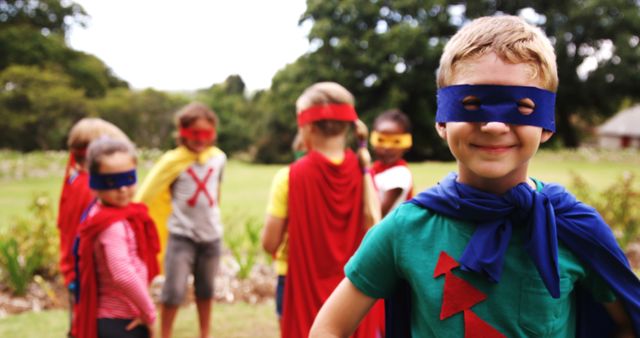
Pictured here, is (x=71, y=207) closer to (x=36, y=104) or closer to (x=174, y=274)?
(x=174, y=274)

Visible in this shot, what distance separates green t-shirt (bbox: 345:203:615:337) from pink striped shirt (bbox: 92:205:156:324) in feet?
5.03

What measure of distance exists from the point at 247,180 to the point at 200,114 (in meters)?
12.9

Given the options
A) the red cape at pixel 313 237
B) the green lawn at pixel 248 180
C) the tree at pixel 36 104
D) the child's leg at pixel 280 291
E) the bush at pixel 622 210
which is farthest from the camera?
the tree at pixel 36 104

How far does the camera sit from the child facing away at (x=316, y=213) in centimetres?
286

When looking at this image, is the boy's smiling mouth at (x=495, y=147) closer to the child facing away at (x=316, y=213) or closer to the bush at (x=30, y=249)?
the child facing away at (x=316, y=213)

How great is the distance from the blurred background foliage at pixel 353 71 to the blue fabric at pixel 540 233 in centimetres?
2641

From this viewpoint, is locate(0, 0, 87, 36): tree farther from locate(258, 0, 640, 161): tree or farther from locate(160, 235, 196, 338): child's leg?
locate(160, 235, 196, 338): child's leg

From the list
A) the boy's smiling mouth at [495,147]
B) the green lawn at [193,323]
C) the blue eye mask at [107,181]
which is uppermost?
the boy's smiling mouth at [495,147]

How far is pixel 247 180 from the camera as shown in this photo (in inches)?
664

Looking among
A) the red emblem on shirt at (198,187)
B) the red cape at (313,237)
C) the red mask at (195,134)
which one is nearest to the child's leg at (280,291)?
the red cape at (313,237)

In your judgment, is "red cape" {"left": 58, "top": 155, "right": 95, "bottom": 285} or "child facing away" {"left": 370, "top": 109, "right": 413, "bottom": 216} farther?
"child facing away" {"left": 370, "top": 109, "right": 413, "bottom": 216}

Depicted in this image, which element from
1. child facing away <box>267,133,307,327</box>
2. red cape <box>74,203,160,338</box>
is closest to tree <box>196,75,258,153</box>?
child facing away <box>267,133,307,327</box>

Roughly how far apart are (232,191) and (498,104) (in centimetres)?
1305

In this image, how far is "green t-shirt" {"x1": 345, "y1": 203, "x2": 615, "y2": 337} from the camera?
1.27 meters
